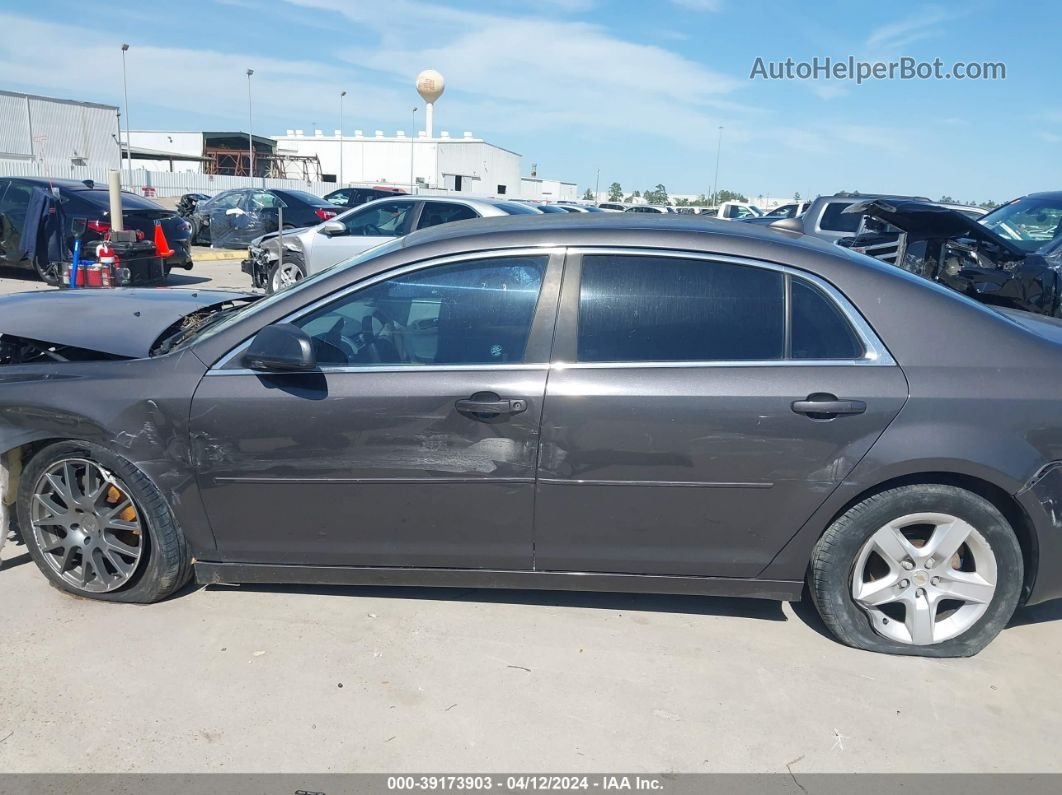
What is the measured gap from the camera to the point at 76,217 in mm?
11516

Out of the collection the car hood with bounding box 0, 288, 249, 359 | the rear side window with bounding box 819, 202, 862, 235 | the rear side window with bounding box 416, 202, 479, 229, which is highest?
the rear side window with bounding box 819, 202, 862, 235

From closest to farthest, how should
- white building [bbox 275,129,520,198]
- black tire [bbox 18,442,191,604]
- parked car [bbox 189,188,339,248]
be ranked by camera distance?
black tire [bbox 18,442,191,604] → parked car [bbox 189,188,339,248] → white building [bbox 275,129,520,198]

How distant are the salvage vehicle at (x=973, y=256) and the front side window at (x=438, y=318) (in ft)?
12.8

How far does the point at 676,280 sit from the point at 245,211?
17103 millimetres

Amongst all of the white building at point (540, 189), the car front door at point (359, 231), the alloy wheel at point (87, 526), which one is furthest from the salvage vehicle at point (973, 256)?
the white building at point (540, 189)

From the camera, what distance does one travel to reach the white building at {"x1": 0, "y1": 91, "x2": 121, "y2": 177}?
3328 cm

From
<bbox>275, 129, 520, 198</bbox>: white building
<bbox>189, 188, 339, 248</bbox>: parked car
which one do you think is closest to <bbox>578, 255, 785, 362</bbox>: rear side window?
<bbox>189, 188, 339, 248</bbox>: parked car

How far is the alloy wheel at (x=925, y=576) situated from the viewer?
3.03 m

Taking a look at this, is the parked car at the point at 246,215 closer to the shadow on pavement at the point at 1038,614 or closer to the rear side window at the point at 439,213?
the rear side window at the point at 439,213

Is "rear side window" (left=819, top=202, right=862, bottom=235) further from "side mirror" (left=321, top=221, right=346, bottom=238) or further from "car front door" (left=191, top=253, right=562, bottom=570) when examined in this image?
"car front door" (left=191, top=253, right=562, bottom=570)

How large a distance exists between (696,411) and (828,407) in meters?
0.48

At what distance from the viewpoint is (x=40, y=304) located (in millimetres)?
3998

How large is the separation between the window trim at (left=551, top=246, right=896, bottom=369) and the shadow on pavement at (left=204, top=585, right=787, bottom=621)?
1.14 m

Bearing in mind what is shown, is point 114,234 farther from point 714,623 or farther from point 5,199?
point 714,623
